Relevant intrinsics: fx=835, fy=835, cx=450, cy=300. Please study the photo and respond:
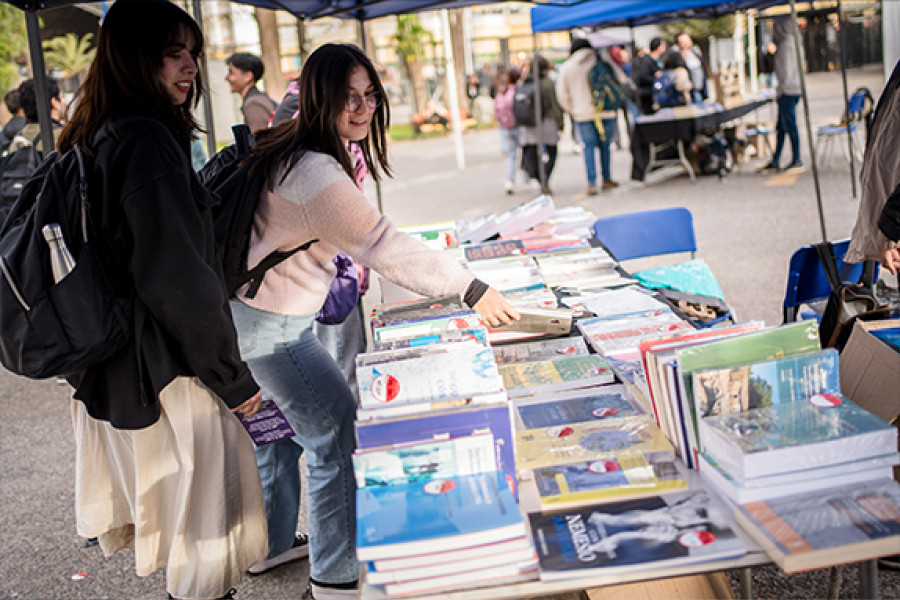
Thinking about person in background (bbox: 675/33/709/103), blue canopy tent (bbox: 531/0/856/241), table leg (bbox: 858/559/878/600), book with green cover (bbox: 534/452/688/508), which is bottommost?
table leg (bbox: 858/559/878/600)

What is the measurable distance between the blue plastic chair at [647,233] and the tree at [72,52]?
23.3 feet

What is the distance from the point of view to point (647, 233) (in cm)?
441

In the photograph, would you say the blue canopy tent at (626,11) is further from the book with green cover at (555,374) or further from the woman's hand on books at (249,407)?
the woman's hand on books at (249,407)

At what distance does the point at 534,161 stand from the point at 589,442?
9.12m

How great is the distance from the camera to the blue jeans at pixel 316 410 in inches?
88.4

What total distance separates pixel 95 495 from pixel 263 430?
0.43 metres

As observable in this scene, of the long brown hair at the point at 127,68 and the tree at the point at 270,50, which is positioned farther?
the tree at the point at 270,50

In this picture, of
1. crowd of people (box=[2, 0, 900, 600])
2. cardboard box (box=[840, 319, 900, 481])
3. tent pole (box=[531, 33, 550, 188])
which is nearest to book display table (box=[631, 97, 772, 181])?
tent pole (box=[531, 33, 550, 188])

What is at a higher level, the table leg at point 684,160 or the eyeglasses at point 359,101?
the eyeglasses at point 359,101

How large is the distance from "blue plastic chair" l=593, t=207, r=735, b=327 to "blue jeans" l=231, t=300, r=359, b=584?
2323 millimetres

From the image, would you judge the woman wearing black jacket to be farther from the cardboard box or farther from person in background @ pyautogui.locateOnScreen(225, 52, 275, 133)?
person in background @ pyautogui.locateOnScreen(225, 52, 275, 133)

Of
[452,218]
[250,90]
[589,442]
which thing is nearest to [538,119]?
[452,218]

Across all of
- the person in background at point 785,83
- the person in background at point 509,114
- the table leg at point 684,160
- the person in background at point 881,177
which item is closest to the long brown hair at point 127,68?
the person in background at point 881,177

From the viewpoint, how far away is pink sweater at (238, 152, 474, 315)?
2018 millimetres
